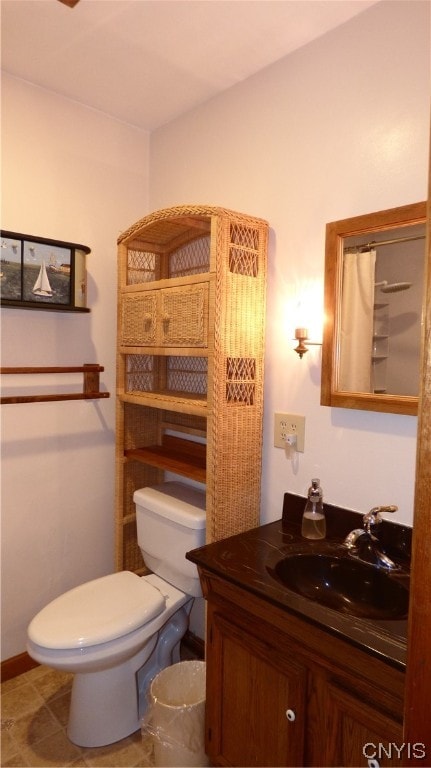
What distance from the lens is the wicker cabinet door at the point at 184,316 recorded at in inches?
64.1

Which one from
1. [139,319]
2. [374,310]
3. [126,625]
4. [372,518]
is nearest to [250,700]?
[126,625]

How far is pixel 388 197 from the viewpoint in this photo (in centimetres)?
141

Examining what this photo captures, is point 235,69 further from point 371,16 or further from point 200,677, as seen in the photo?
point 200,677

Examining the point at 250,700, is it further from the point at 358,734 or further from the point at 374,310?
the point at 374,310

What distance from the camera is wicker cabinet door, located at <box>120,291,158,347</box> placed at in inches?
74.4

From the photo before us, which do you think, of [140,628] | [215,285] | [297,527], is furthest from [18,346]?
[297,527]

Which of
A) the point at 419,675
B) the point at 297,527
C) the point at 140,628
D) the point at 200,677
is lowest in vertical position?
the point at 200,677

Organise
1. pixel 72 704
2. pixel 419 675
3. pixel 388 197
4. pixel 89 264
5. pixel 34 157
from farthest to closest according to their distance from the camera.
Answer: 1. pixel 89 264
2. pixel 34 157
3. pixel 72 704
4. pixel 388 197
5. pixel 419 675

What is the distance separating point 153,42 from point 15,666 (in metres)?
2.62

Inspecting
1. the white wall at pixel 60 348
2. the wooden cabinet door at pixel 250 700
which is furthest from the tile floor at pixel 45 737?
the wooden cabinet door at pixel 250 700

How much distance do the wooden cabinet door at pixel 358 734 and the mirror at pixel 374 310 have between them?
0.76 meters

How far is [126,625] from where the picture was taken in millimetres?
1586

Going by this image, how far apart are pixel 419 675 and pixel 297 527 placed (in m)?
1.13

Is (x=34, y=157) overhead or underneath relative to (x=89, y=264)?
overhead
